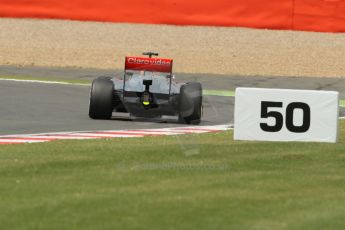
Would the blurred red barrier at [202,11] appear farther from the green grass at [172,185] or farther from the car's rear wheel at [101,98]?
the green grass at [172,185]

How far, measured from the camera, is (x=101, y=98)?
776 inches

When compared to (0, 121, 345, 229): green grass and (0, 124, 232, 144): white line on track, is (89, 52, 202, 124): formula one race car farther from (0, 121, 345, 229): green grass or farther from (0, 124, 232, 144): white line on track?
(0, 121, 345, 229): green grass

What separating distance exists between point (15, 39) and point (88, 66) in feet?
13.6

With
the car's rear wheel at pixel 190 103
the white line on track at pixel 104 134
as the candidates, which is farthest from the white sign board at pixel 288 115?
the car's rear wheel at pixel 190 103

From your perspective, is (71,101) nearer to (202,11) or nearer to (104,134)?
(104,134)

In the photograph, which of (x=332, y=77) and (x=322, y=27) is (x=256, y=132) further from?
(x=322, y=27)

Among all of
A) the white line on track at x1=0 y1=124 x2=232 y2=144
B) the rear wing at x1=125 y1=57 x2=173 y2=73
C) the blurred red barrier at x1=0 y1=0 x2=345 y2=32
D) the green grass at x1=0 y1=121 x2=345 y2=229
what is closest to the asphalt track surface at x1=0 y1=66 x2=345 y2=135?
the white line on track at x1=0 y1=124 x2=232 y2=144

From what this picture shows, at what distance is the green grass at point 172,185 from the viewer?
9.19m

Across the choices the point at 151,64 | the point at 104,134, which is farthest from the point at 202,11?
the point at 104,134

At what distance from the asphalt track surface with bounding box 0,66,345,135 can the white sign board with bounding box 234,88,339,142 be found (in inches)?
139

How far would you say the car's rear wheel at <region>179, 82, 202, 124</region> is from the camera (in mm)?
19672

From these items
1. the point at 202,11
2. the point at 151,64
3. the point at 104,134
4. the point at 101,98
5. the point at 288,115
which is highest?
the point at 202,11

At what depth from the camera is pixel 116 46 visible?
116 ft

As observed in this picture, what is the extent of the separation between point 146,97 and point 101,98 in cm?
77
